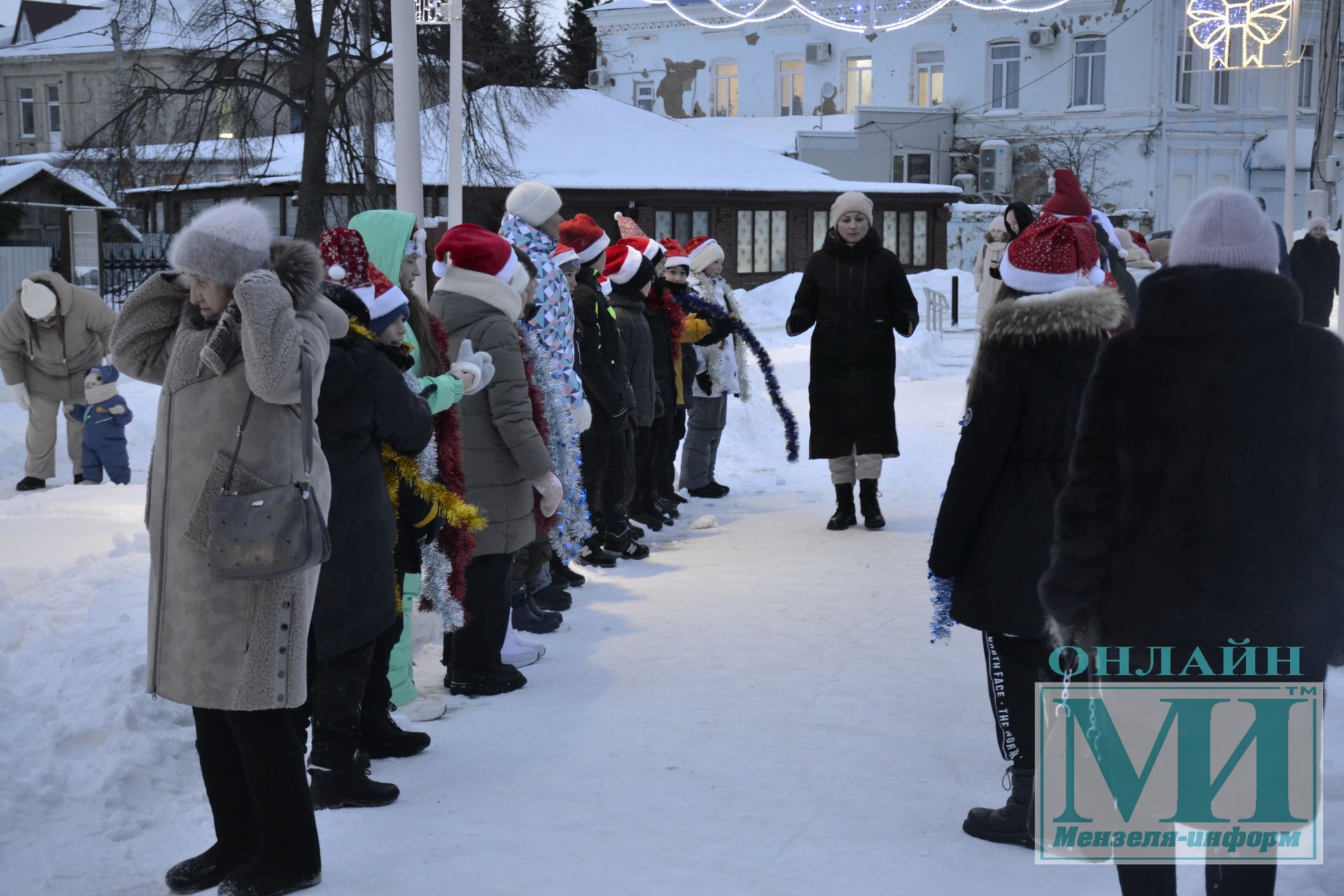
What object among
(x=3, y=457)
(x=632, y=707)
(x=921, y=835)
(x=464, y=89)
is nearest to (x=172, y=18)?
(x=464, y=89)

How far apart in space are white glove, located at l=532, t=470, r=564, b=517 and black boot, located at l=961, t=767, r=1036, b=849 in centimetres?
216

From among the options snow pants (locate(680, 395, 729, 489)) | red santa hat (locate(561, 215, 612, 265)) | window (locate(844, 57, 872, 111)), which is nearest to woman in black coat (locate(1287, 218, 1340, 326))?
snow pants (locate(680, 395, 729, 489))

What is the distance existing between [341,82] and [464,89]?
1.97m

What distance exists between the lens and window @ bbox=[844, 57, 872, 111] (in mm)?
41562

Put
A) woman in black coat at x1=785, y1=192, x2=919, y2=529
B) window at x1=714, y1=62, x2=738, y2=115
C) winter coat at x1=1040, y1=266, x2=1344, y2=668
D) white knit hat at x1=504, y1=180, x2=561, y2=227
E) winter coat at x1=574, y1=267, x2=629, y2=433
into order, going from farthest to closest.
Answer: window at x1=714, y1=62, x2=738, y2=115
woman in black coat at x1=785, y1=192, x2=919, y2=529
winter coat at x1=574, y1=267, x2=629, y2=433
white knit hat at x1=504, y1=180, x2=561, y2=227
winter coat at x1=1040, y1=266, x2=1344, y2=668

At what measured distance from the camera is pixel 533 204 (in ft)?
22.2

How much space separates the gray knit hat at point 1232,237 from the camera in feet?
10.5

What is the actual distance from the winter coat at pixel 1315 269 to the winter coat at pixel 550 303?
13263 mm

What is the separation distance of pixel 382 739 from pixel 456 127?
7.35 meters

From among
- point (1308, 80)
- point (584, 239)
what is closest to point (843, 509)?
point (584, 239)

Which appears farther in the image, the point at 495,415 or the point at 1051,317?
the point at 495,415

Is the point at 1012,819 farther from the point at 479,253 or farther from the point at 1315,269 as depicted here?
the point at 1315,269

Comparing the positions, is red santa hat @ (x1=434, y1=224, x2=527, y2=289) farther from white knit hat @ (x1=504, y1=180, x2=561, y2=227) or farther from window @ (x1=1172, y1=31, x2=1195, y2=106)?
window @ (x1=1172, y1=31, x2=1195, y2=106)

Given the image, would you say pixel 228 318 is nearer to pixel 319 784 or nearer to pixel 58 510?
pixel 319 784
